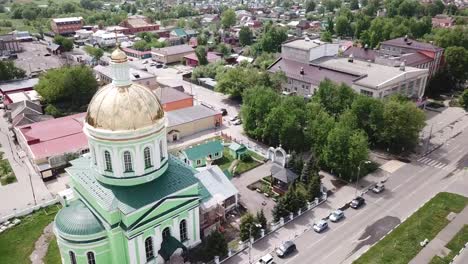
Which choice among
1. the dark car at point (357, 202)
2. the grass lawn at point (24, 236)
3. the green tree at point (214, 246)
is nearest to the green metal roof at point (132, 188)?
the green tree at point (214, 246)

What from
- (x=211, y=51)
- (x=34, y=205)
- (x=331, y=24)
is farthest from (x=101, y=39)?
(x=34, y=205)

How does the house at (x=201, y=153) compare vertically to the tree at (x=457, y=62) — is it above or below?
below

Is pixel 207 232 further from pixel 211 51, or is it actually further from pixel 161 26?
pixel 161 26

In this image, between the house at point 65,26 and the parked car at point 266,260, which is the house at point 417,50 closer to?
the parked car at point 266,260

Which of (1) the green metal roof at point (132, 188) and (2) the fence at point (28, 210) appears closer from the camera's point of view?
(1) the green metal roof at point (132, 188)

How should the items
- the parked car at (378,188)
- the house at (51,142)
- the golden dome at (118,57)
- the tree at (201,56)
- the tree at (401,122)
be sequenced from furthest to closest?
the tree at (201,56), the tree at (401,122), the house at (51,142), the parked car at (378,188), the golden dome at (118,57)

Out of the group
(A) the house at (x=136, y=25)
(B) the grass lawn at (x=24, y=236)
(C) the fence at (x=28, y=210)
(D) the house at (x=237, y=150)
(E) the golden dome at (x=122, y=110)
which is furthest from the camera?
(A) the house at (x=136, y=25)

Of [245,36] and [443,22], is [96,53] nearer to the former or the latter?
[245,36]
